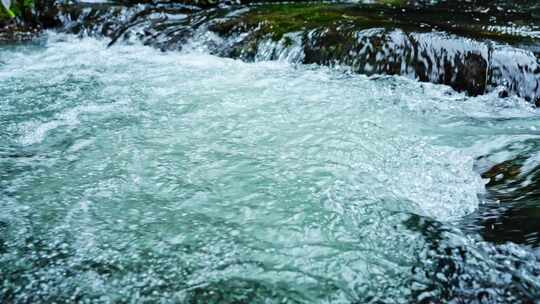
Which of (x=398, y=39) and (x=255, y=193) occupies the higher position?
(x=398, y=39)

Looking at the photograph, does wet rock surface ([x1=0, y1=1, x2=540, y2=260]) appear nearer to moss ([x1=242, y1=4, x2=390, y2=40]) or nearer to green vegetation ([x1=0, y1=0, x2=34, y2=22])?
moss ([x1=242, y1=4, x2=390, y2=40])

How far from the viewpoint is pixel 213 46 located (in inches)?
299

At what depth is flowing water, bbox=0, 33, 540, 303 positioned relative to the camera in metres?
2.23

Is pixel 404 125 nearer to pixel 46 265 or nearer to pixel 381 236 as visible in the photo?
pixel 381 236

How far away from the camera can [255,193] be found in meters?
3.09

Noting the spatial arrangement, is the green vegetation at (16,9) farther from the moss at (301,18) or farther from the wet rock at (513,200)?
the wet rock at (513,200)

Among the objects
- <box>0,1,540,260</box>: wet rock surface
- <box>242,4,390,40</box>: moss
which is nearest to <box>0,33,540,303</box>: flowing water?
<box>0,1,540,260</box>: wet rock surface

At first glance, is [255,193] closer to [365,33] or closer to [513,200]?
[513,200]

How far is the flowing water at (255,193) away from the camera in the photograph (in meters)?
2.23

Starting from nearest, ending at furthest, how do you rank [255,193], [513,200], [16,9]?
[513,200] → [255,193] → [16,9]

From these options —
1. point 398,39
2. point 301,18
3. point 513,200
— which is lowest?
point 513,200

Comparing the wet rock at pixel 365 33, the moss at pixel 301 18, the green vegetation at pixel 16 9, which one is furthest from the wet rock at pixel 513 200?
the green vegetation at pixel 16 9

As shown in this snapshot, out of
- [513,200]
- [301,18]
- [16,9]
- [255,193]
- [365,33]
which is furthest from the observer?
[16,9]

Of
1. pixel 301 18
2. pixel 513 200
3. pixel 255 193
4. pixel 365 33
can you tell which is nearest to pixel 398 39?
pixel 365 33
